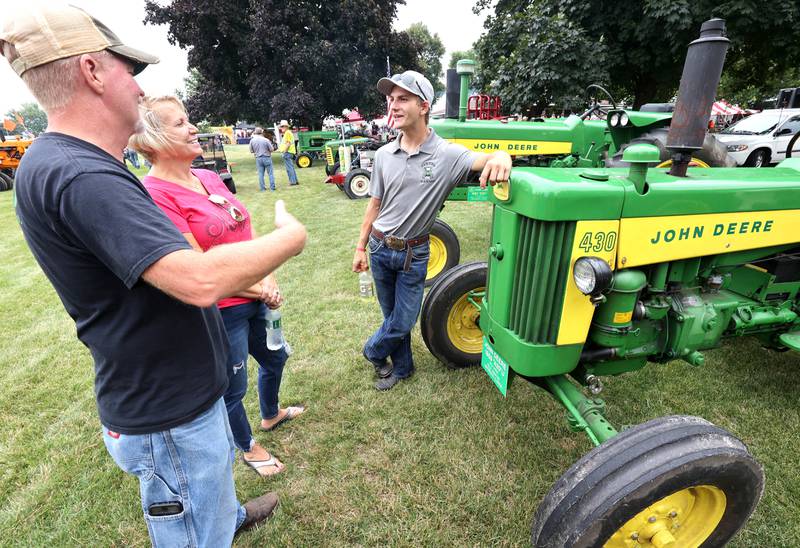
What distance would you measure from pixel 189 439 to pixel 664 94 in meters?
18.0

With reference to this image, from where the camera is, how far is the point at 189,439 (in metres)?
1.25

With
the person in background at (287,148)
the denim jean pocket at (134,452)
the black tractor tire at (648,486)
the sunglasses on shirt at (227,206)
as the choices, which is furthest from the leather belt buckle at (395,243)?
the person in background at (287,148)

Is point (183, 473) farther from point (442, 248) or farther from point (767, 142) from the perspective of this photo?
point (767, 142)

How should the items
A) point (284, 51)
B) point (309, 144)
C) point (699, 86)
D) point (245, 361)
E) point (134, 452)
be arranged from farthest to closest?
point (284, 51) → point (309, 144) → point (245, 361) → point (699, 86) → point (134, 452)

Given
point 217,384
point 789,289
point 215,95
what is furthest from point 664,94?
point 215,95

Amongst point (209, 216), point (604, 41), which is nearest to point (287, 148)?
point (604, 41)

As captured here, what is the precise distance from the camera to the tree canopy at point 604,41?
8891 mm

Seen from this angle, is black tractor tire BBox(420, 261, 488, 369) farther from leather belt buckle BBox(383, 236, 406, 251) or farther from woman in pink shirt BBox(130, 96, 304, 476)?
woman in pink shirt BBox(130, 96, 304, 476)

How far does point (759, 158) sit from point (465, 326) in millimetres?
11440

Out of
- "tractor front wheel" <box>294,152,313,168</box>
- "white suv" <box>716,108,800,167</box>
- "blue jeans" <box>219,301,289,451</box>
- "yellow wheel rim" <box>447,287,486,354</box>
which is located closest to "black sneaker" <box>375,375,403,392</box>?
"yellow wheel rim" <box>447,287,486,354</box>

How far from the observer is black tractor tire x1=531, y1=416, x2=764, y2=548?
1.47 meters

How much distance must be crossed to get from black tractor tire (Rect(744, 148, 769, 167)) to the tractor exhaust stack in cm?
1129

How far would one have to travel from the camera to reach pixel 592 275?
165cm

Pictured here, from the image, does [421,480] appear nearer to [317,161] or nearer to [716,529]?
[716,529]
